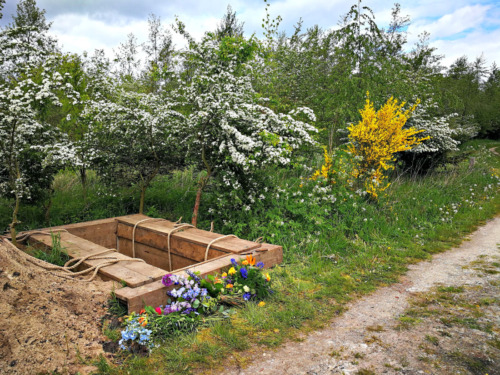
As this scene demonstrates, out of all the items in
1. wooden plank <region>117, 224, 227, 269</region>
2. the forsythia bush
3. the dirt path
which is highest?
the forsythia bush

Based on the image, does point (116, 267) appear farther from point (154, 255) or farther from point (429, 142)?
point (429, 142)

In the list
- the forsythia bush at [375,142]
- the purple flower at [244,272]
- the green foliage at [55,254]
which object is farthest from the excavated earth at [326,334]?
the forsythia bush at [375,142]

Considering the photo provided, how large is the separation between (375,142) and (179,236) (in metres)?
3.96

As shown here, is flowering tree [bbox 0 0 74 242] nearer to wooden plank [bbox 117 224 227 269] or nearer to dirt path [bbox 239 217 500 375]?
wooden plank [bbox 117 224 227 269]

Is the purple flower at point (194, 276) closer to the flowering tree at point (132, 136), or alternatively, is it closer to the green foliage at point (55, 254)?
the green foliage at point (55, 254)

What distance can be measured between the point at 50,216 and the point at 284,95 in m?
6.89

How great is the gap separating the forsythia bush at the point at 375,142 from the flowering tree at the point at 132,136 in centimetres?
325

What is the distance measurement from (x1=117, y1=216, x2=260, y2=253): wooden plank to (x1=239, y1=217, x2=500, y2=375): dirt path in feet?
4.31

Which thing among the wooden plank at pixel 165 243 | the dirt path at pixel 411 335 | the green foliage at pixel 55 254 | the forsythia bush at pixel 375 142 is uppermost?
the forsythia bush at pixel 375 142

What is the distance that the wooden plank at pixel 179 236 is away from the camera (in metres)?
3.75

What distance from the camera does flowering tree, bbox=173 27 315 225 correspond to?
427 cm

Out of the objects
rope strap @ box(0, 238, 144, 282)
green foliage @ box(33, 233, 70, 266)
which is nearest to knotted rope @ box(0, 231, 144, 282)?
rope strap @ box(0, 238, 144, 282)

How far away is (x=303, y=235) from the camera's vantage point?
476cm

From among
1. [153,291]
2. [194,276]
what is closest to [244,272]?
[194,276]
